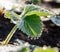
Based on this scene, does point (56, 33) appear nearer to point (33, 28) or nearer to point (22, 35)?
point (22, 35)

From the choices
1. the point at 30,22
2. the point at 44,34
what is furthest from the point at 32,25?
the point at 44,34

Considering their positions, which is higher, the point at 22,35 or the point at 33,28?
the point at 33,28

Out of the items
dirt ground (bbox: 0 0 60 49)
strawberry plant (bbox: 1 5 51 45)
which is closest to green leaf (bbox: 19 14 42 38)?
strawberry plant (bbox: 1 5 51 45)

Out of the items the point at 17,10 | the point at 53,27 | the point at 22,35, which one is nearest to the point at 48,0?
the point at 17,10

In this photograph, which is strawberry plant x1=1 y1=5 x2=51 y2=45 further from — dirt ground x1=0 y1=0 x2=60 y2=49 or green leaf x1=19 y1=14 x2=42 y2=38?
dirt ground x1=0 y1=0 x2=60 y2=49

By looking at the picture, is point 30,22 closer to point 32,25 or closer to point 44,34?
point 32,25

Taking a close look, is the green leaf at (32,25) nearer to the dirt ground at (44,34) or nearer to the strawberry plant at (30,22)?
the strawberry plant at (30,22)

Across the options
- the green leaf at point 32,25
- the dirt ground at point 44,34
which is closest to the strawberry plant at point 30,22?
the green leaf at point 32,25

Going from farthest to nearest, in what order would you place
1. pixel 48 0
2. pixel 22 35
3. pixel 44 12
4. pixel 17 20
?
1. pixel 48 0
2. pixel 22 35
3. pixel 17 20
4. pixel 44 12

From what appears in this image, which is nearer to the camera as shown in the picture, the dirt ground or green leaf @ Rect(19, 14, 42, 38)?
green leaf @ Rect(19, 14, 42, 38)
